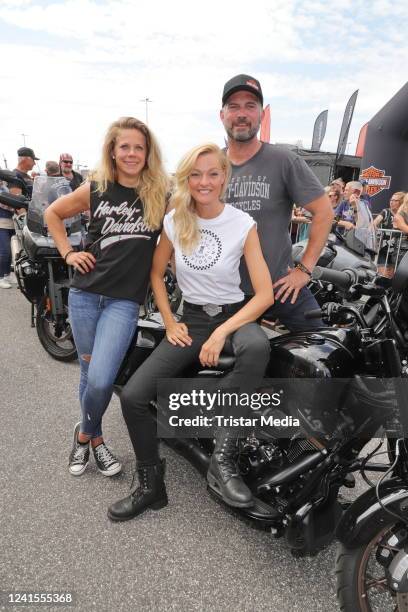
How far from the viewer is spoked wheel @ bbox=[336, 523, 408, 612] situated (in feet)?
5.07

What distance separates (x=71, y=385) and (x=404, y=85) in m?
11.1

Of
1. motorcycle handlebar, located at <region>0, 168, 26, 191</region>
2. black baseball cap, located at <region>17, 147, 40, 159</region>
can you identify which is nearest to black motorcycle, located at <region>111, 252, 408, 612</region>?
motorcycle handlebar, located at <region>0, 168, 26, 191</region>

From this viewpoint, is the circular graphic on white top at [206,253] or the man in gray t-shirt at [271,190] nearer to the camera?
the circular graphic on white top at [206,253]

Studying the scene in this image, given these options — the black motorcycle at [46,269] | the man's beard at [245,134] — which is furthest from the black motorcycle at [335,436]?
the black motorcycle at [46,269]

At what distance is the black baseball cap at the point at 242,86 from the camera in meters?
2.26

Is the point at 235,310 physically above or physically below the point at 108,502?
above

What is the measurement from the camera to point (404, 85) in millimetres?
10555

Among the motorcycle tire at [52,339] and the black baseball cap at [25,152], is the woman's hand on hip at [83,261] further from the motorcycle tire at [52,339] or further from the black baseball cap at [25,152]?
the black baseball cap at [25,152]

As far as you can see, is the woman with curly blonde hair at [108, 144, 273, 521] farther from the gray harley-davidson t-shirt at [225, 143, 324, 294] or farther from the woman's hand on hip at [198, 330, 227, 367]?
the gray harley-davidson t-shirt at [225, 143, 324, 294]

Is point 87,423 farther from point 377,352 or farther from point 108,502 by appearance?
point 377,352

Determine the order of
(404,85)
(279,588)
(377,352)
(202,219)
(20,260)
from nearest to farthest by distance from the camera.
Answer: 1. (377,352)
2. (279,588)
3. (202,219)
4. (20,260)
5. (404,85)

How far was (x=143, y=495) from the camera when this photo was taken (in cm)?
225

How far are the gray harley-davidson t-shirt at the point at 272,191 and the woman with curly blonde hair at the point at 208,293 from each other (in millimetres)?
313

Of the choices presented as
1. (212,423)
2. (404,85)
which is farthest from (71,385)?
(404,85)
